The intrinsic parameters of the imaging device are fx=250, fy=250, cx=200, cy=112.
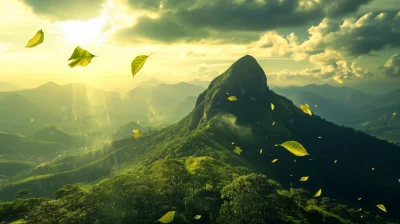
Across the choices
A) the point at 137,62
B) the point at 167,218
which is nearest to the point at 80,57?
the point at 137,62

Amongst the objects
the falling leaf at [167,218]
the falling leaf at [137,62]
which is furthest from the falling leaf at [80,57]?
the falling leaf at [167,218]

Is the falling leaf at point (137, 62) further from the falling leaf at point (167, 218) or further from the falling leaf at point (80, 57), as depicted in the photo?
the falling leaf at point (167, 218)

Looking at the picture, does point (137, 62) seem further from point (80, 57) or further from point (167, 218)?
point (167, 218)

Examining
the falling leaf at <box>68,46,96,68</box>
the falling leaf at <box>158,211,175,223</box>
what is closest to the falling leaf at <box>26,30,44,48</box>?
the falling leaf at <box>68,46,96,68</box>

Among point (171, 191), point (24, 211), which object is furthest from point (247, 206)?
point (24, 211)

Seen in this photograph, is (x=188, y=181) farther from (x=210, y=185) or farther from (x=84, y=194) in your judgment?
(x=84, y=194)

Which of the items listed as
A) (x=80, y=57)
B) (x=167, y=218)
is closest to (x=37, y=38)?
(x=80, y=57)

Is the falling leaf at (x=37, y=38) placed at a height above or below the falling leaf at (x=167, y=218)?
above

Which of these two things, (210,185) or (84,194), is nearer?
(84,194)

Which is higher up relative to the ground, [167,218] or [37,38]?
[37,38]
